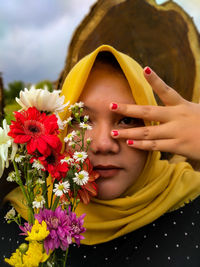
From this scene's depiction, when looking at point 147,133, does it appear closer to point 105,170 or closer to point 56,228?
point 105,170

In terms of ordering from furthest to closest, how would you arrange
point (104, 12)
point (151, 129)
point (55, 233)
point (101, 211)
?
point (104, 12)
point (101, 211)
point (151, 129)
point (55, 233)

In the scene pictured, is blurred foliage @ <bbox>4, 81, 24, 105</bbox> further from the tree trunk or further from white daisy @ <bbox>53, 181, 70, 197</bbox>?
white daisy @ <bbox>53, 181, 70, 197</bbox>

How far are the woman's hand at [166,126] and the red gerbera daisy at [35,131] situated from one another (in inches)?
12.3

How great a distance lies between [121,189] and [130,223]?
0.14 m

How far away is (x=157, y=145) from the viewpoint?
3.11 feet

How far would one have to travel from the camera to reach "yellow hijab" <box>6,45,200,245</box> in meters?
1.03

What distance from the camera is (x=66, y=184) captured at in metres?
0.68

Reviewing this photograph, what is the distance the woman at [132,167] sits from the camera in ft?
3.11

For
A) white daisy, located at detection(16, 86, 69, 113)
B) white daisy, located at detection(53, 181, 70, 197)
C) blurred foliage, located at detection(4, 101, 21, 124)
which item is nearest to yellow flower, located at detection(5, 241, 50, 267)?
white daisy, located at detection(53, 181, 70, 197)

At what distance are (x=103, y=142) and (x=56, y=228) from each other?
1.20 feet

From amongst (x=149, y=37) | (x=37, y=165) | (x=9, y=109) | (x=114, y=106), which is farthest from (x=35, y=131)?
(x=149, y=37)

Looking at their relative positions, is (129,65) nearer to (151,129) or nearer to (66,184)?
(151,129)

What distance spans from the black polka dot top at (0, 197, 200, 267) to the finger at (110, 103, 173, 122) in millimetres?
417

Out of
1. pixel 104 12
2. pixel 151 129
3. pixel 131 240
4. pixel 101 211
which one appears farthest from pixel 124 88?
pixel 104 12
